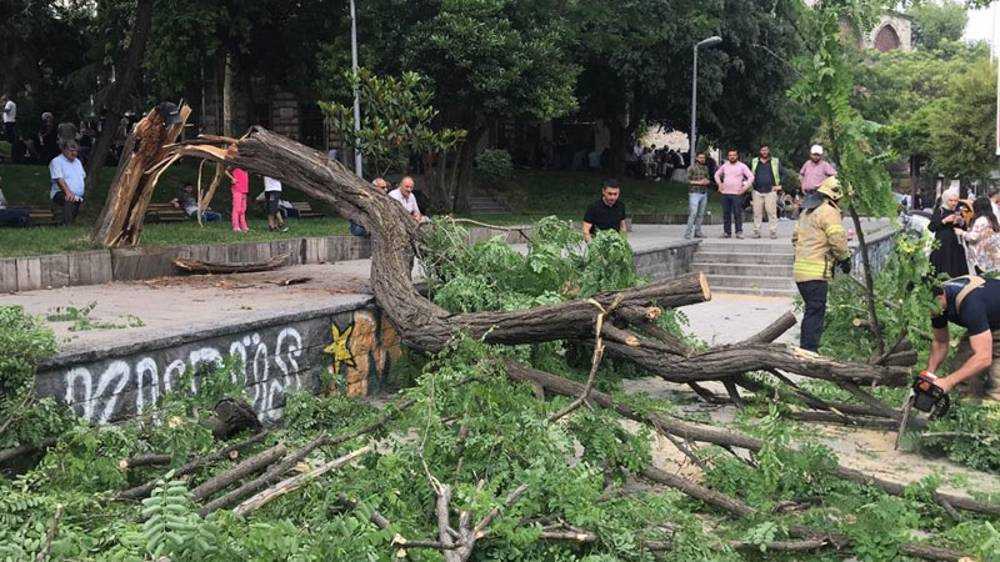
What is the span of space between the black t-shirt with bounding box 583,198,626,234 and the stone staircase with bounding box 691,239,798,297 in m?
6.19

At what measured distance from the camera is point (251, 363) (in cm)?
711

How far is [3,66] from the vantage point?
26734 millimetres

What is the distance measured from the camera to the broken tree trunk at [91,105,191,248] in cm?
1092

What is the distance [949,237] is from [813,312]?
3047 millimetres

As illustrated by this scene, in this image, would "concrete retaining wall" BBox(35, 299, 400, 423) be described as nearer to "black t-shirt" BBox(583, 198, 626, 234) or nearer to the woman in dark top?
"black t-shirt" BBox(583, 198, 626, 234)

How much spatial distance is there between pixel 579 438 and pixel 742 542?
119 centimetres

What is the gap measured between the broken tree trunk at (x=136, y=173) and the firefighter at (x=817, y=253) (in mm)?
6512

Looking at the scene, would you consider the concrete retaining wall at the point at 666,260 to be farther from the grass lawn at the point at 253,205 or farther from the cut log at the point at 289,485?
the cut log at the point at 289,485

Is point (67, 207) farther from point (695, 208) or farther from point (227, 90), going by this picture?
point (227, 90)

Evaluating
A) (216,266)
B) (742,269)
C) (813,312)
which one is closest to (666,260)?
(742,269)

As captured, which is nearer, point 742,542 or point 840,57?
point 742,542

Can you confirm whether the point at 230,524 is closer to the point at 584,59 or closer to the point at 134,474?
the point at 134,474

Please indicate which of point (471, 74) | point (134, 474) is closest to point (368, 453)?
point (134, 474)

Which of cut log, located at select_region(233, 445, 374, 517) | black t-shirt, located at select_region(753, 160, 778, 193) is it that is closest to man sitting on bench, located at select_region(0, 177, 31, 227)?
black t-shirt, located at select_region(753, 160, 778, 193)
